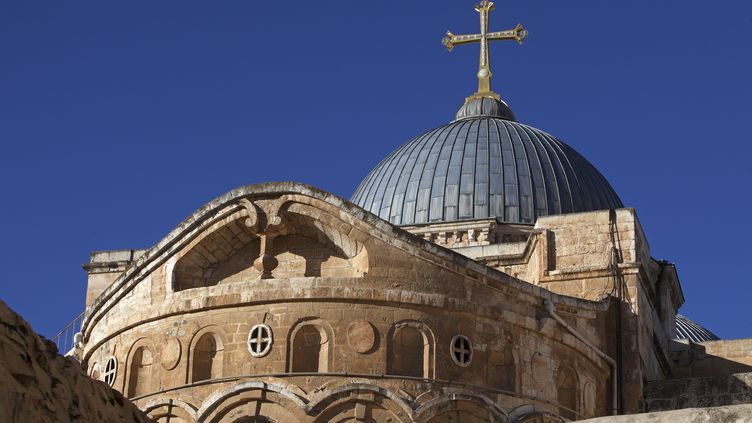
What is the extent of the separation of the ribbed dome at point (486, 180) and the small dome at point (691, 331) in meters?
8.24

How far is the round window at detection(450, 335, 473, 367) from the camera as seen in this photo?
28078mm

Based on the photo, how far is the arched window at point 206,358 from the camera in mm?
28219

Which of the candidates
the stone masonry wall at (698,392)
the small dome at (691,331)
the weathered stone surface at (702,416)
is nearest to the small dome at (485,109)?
the small dome at (691,331)

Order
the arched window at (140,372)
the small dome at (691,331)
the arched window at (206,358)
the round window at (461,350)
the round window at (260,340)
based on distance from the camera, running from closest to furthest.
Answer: the round window at (260,340) → the round window at (461,350) → the arched window at (206,358) → the arched window at (140,372) → the small dome at (691,331)

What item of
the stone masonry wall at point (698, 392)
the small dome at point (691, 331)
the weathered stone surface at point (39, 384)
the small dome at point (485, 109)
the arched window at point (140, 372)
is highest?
the small dome at point (485, 109)

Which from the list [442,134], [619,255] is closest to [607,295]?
[619,255]

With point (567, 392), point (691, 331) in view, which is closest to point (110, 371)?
point (567, 392)

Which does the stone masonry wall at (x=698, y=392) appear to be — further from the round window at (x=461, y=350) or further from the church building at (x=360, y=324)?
the round window at (x=461, y=350)

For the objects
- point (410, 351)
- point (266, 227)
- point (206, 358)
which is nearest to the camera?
point (410, 351)

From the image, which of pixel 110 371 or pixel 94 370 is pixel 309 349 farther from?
pixel 94 370

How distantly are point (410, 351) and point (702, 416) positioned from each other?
11258mm

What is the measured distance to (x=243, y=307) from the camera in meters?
28.3

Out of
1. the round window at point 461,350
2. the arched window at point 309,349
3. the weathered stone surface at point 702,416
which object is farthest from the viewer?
the round window at point 461,350

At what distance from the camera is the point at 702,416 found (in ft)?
55.9
